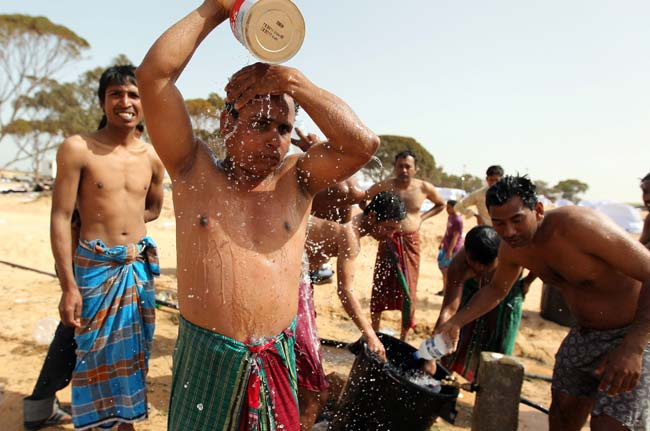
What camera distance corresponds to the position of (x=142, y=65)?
147cm

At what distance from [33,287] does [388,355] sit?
502cm

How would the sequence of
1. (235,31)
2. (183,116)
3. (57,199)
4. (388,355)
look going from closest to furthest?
(235,31) < (183,116) < (57,199) < (388,355)

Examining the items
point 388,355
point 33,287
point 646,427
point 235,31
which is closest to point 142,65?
point 235,31

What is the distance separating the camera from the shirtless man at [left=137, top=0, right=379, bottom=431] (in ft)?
5.07

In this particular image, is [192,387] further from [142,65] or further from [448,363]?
Result: [448,363]

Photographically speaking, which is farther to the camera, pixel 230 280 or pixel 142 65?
pixel 230 280

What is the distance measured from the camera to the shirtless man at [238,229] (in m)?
1.55

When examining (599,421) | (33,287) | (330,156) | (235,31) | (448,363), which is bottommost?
(33,287)

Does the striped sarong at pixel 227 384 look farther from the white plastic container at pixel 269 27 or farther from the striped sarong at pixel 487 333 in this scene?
the striped sarong at pixel 487 333

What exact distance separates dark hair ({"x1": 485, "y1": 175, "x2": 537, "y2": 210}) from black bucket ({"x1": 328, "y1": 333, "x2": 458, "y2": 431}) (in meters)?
1.13

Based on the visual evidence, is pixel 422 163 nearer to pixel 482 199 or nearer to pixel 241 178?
pixel 482 199

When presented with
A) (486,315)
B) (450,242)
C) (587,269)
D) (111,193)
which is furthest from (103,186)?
(450,242)

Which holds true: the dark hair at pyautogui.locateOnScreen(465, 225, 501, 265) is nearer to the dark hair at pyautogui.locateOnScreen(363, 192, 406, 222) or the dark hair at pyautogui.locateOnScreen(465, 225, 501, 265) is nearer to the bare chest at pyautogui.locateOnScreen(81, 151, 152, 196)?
the dark hair at pyautogui.locateOnScreen(363, 192, 406, 222)

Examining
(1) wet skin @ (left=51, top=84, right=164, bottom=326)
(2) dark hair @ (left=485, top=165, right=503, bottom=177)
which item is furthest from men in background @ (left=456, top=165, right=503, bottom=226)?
(1) wet skin @ (left=51, top=84, right=164, bottom=326)
